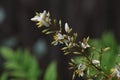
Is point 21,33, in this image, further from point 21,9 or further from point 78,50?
point 78,50

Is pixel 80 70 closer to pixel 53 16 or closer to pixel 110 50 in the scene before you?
pixel 110 50

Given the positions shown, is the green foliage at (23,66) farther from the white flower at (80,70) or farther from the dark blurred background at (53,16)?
the dark blurred background at (53,16)

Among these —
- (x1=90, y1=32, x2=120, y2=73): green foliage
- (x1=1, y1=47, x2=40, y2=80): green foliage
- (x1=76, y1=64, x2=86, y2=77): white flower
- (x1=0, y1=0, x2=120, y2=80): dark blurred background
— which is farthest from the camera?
(x1=0, y1=0, x2=120, y2=80): dark blurred background

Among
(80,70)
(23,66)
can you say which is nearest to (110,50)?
(23,66)

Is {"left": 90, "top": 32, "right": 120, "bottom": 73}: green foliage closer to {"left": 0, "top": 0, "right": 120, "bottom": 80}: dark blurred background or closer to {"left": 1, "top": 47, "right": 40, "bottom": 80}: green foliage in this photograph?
{"left": 1, "top": 47, "right": 40, "bottom": 80}: green foliage

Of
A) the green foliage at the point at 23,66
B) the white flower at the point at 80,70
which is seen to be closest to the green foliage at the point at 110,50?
the green foliage at the point at 23,66

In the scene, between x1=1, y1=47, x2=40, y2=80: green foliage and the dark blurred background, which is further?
the dark blurred background

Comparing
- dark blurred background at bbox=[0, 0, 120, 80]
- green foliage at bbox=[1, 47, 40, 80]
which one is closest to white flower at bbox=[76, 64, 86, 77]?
green foliage at bbox=[1, 47, 40, 80]

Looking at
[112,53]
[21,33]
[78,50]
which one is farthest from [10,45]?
[78,50]

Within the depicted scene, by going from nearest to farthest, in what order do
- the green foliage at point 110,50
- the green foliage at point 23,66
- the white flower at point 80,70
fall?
the white flower at point 80,70, the green foliage at point 110,50, the green foliage at point 23,66
